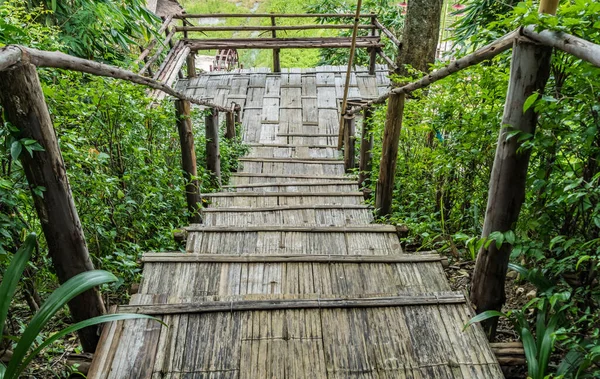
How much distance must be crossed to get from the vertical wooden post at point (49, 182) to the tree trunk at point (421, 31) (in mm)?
5638

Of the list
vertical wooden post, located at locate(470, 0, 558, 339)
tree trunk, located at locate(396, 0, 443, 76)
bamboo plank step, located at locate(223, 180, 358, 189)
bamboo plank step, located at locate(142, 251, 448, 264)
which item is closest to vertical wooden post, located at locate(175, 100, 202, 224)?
bamboo plank step, located at locate(223, 180, 358, 189)

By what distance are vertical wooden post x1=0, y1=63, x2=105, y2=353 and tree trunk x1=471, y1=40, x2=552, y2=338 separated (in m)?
1.45

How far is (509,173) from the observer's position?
1.60m

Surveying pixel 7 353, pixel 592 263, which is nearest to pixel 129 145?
pixel 7 353

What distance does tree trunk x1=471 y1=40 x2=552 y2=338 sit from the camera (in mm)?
1475

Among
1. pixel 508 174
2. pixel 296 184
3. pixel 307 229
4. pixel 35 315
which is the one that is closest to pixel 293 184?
pixel 296 184

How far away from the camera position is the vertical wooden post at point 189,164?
3.21m

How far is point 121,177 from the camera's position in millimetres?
2609

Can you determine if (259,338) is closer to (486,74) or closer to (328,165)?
(486,74)

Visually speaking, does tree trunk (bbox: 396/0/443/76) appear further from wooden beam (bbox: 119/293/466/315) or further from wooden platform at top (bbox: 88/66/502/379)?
wooden beam (bbox: 119/293/466/315)

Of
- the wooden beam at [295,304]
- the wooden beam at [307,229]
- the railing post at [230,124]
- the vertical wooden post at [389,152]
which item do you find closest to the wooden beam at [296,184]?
the vertical wooden post at [389,152]

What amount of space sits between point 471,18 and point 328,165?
7.74 ft

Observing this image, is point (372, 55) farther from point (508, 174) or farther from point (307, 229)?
point (508, 174)

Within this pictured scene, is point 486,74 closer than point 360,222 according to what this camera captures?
Yes
